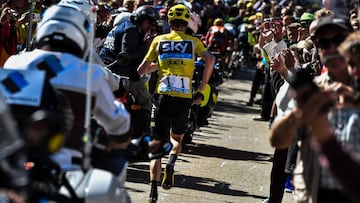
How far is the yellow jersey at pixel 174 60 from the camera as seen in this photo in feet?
35.4

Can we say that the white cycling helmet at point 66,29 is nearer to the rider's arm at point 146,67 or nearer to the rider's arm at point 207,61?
the rider's arm at point 146,67

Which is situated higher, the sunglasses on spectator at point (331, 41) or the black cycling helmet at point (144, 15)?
the sunglasses on spectator at point (331, 41)

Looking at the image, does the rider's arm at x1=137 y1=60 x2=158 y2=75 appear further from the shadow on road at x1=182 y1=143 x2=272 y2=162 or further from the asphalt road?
the shadow on road at x1=182 y1=143 x2=272 y2=162

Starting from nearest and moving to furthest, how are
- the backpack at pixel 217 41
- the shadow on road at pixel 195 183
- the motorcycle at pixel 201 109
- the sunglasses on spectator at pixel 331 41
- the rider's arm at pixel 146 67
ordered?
1. the sunglasses on spectator at pixel 331 41
2. the rider's arm at pixel 146 67
3. the shadow on road at pixel 195 183
4. the motorcycle at pixel 201 109
5. the backpack at pixel 217 41

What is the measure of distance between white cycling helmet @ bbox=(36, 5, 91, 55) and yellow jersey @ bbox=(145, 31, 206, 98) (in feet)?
15.0

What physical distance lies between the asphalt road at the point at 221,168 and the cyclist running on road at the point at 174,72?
1.67 feet

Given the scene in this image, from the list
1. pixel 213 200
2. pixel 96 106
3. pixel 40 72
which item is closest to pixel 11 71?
pixel 40 72

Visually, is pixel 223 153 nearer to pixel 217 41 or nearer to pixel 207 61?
pixel 207 61

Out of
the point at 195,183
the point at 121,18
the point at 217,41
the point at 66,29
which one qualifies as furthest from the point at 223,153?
the point at 66,29

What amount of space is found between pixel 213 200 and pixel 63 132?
653 centimetres

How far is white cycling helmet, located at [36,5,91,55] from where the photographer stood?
606 centimetres

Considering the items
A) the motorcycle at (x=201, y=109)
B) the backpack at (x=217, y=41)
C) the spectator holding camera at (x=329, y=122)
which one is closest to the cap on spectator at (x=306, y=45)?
the motorcycle at (x=201, y=109)

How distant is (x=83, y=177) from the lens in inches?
219

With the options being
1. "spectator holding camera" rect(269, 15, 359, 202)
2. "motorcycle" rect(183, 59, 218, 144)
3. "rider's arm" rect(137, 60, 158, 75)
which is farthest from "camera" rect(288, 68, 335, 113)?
"motorcycle" rect(183, 59, 218, 144)
